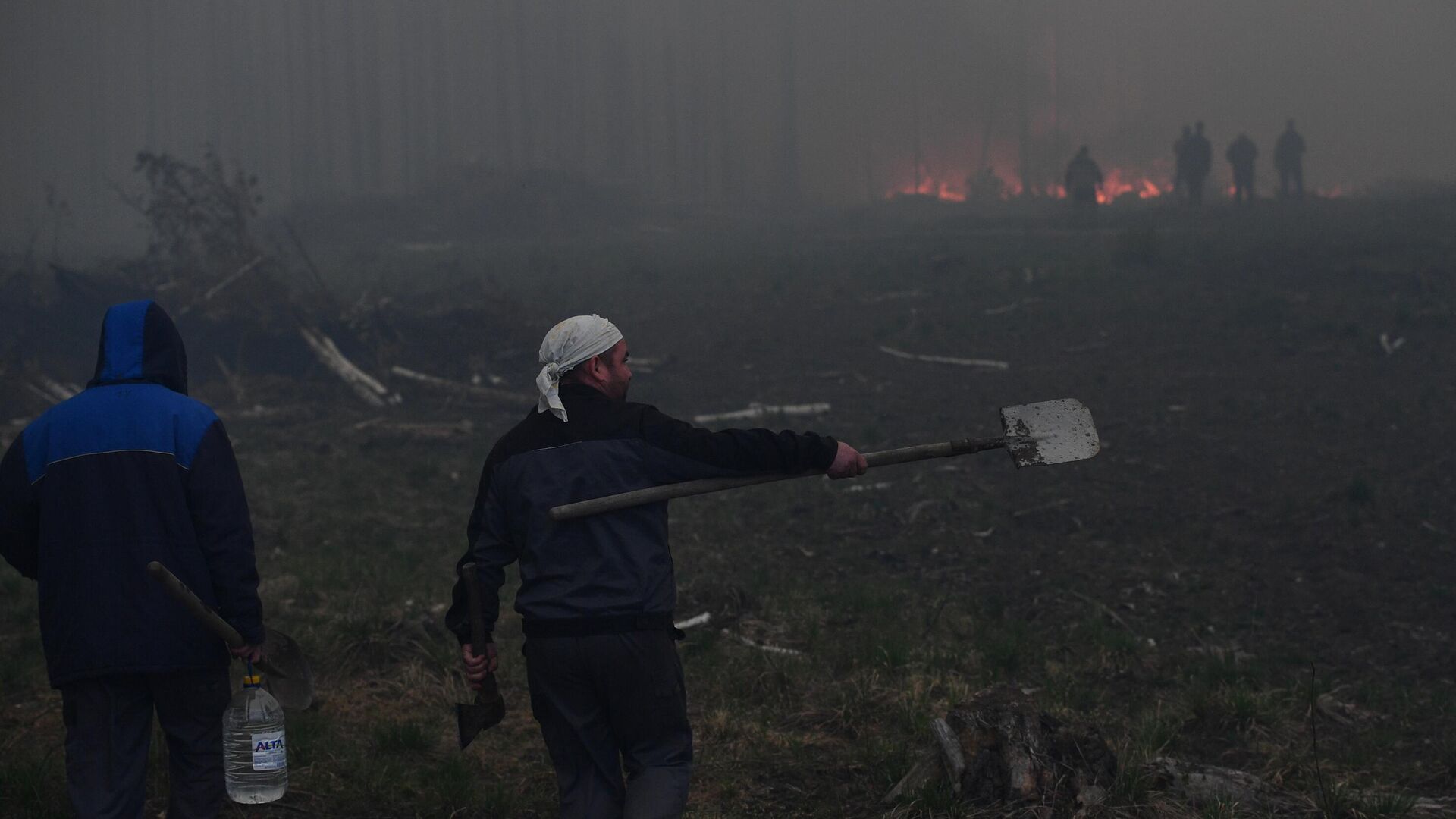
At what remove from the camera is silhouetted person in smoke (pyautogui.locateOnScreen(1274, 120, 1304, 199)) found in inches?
1165

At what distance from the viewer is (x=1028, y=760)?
4762mm

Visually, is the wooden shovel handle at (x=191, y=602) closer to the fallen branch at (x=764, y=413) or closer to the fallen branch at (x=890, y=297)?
the fallen branch at (x=764, y=413)

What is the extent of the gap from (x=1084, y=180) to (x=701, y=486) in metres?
30.5

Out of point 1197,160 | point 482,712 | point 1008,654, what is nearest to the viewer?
point 482,712

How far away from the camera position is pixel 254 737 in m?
4.64

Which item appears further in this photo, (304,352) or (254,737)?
(304,352)

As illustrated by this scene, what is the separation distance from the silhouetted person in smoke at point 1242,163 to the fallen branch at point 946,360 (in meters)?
15.5

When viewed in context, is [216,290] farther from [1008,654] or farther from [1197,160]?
[1197,160]

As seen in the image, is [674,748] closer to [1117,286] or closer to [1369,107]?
[1117,286]

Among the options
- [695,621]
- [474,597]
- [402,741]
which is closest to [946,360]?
[695,621]

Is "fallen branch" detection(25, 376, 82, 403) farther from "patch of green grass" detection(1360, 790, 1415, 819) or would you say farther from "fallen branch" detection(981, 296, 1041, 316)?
"patch of green grass" detection(1360, 790, 1415, 819)

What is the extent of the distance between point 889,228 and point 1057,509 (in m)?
26.1

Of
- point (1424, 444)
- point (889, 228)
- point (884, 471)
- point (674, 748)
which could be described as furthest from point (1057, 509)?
point (889, 228)

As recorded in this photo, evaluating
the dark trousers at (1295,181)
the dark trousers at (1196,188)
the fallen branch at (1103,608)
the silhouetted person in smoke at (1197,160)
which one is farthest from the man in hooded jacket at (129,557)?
the dark trousers at (1295,181)
